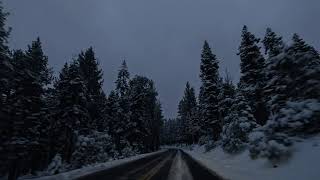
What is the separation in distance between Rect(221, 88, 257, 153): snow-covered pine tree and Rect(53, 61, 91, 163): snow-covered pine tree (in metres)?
16.1

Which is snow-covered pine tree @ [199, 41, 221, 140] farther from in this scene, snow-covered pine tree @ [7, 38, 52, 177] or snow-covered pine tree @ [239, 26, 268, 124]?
snow-covered pine tree @ [7, 38, 52, 177]

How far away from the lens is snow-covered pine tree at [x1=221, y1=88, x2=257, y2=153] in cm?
3089

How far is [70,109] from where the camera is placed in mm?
39188

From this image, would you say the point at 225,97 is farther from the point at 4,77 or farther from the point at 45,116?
the point at 4,77

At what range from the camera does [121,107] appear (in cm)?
6425

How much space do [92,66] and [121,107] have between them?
12012mm

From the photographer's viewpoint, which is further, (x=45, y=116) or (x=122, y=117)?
(x=122, y=117)

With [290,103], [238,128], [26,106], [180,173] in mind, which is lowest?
[180,173]

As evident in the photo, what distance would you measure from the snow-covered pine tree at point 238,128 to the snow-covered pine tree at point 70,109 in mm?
16083

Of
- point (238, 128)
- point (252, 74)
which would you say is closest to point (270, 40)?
point (252, 74)

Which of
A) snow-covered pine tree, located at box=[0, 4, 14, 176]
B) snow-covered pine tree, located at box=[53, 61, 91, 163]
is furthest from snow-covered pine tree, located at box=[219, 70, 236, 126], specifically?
snow-covered pine tree, located at box=[0, 4, 14, 176]

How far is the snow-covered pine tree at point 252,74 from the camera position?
4163cm

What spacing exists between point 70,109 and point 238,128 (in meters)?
18.4

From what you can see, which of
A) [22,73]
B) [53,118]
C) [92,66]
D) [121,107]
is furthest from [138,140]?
[22,73]
